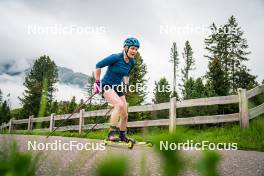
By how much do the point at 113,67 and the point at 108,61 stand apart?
15 cm

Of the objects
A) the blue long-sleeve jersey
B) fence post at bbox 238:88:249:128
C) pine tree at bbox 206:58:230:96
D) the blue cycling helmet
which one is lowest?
fence post at bbox 238:88:249:128

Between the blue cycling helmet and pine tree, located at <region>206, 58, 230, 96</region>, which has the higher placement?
pine tree, located at <region>206, 58, 230, 96</region>

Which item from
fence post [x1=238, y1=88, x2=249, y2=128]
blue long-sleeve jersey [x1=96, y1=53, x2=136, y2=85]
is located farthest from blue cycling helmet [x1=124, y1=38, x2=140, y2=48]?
fence post [x1=238, y1=88, x2=249, y2=128]

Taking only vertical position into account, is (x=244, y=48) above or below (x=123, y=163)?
above

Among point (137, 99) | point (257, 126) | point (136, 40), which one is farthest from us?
point (257, 126)

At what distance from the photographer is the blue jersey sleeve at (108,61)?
612 centimetres

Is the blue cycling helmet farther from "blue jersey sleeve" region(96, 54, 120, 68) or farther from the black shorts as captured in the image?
the black shorts

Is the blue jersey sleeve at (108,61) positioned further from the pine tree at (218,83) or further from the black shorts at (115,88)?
the pine tree at (218,83)

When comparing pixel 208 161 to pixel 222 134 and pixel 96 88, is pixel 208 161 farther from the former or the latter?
pixel 222 134

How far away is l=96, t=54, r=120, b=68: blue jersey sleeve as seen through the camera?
6.12 m

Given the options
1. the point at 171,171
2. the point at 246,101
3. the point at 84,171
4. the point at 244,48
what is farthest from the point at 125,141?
the point at 244,48

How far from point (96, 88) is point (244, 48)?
44373mm

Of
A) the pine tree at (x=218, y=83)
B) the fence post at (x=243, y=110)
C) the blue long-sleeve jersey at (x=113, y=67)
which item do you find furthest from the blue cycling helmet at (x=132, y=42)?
the pine tree at (x=218, y=83)

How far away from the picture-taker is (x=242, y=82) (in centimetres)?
4309
